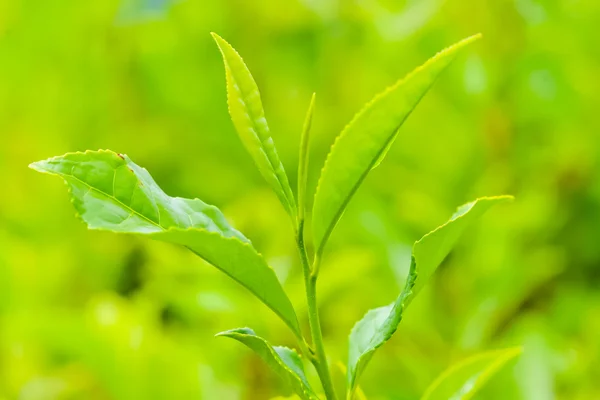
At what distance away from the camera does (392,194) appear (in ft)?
3.20

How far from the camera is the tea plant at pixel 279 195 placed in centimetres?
27

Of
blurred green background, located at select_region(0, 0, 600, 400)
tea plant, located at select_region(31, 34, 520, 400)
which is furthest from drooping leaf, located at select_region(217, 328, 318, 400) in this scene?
blurred green background, located at select_region(0, 0, 600, 400)

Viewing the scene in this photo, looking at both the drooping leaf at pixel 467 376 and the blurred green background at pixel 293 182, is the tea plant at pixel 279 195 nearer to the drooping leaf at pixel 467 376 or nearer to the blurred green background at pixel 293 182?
the drooping leaf at pixel 467 376

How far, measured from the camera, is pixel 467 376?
360 mm

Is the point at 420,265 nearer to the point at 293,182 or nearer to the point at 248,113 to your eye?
the point at 248,113

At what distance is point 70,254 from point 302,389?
642 millimetres

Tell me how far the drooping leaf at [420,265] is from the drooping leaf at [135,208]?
48 millimetres

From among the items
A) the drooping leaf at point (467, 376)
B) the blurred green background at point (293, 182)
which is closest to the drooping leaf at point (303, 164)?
the drooping leaf at point (467, 376)

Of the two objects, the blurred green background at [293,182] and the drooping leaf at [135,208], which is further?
the blurred green background at [293,182]

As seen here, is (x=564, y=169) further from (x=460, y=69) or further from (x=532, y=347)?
(x=532, y=347)

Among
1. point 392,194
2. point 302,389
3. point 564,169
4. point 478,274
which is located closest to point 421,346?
point 478,274

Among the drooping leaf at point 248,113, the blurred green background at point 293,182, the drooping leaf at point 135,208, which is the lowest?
the blurred green background at point 293,182

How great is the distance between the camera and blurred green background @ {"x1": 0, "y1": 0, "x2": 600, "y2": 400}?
28.2 inches

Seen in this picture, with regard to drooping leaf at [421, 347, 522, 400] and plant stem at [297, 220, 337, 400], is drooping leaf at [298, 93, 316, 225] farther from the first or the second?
drooping leaf at [421, 347, 522, 400]
